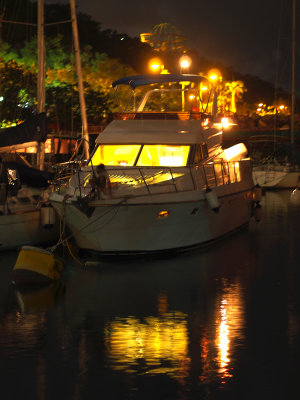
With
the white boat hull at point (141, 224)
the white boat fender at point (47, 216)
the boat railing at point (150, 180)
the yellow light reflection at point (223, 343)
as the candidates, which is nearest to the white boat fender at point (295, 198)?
the boat railing at point (150, 180)

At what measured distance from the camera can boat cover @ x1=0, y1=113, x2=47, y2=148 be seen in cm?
2338

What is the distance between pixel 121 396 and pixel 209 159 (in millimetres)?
13441

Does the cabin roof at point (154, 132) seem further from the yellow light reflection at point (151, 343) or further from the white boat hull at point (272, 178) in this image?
the white boat hull at point (272, 178)

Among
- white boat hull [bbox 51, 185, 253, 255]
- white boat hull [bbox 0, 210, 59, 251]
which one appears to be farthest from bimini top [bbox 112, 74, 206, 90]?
white boat hull [bbox 0, 210, 59, 251]

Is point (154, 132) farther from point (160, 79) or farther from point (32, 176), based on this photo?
point (32, 176)

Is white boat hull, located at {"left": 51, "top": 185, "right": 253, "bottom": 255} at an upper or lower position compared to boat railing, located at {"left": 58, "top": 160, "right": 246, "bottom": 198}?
lower

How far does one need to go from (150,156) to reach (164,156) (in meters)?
0.39

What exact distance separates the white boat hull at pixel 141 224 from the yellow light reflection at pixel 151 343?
4825 mm

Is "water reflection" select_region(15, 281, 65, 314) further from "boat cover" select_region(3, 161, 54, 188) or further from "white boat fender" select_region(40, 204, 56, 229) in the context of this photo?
"boat cover" select_region(3, 161, 54, 188)

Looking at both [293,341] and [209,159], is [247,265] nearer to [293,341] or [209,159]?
[209,159]

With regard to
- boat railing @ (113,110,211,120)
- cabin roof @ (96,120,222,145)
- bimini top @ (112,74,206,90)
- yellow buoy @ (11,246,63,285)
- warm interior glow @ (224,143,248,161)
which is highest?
bimini top @ (112,74,206,90)

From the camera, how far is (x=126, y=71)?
6575 cm

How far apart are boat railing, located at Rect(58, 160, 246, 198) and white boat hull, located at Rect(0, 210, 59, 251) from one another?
169 cm

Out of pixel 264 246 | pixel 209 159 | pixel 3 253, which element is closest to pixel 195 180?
pixel 209 159
